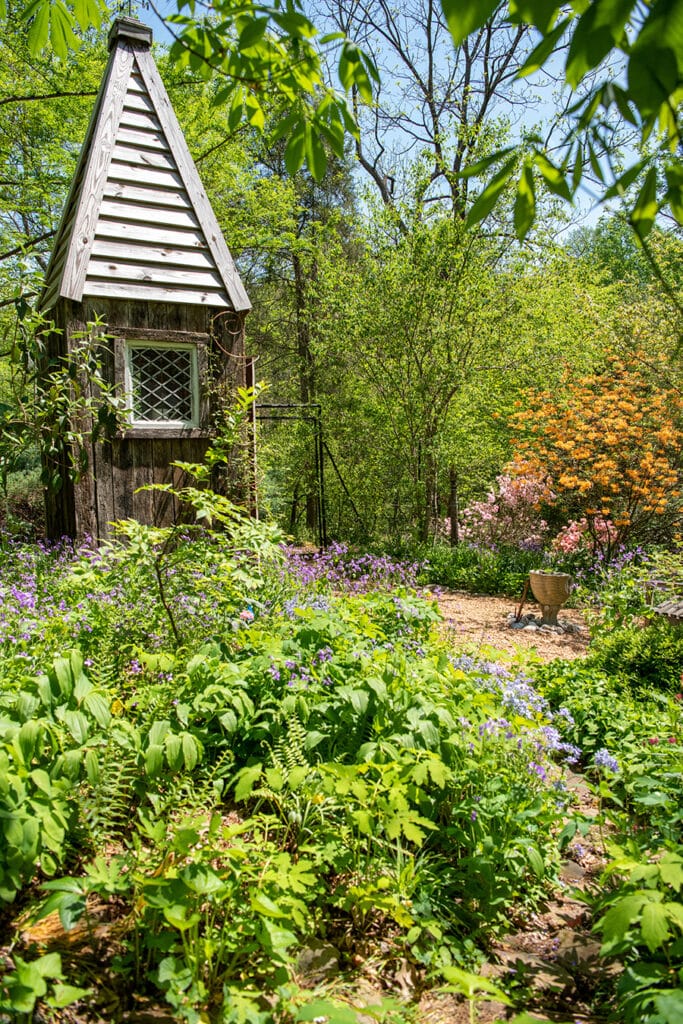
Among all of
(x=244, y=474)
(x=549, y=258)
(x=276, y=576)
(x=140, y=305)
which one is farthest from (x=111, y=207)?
(x=549, y=258)

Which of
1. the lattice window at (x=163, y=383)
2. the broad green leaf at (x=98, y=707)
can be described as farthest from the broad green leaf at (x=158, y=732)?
the lattice window at (x=163, y=383)

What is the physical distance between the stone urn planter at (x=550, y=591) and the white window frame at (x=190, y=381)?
12.9ft

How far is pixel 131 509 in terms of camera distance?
20.0 feet

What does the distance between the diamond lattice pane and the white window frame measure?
1 centimetres

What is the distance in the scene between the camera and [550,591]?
7.10 metres

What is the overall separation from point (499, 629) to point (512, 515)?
398cm

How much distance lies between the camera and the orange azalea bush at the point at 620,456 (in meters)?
8.64

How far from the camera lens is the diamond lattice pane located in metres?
6.14

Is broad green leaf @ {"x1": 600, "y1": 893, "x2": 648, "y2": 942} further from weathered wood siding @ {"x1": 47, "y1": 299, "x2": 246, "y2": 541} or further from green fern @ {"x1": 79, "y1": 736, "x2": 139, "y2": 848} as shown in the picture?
weathered wood siding @ {"x1": 47, "y1": 299, "x2": 246, "y2": 541}

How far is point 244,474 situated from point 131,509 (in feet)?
3.85

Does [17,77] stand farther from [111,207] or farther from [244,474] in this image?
[244,474]

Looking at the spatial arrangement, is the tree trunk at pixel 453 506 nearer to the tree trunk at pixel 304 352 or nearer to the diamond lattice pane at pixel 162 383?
the tree trunk at pixel 304 352

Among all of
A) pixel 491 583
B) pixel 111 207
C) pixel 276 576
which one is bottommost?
pixel 491 583

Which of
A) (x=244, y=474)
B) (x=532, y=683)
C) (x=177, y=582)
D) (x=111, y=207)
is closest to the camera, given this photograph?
(x=177, y=582)
